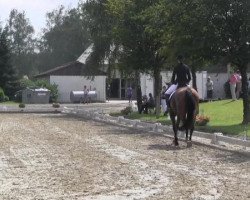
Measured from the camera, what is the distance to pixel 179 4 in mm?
23078

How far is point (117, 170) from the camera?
12250mm

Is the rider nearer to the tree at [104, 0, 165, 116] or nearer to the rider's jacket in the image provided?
the rider's jacket

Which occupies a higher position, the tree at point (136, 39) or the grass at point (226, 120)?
the tree at point (136, 39)

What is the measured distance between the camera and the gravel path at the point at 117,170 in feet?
31.9

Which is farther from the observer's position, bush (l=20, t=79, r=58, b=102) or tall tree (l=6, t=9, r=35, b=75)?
tall tree (l=6, t=9, r=35, b=75)

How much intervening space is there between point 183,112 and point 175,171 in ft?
17.1

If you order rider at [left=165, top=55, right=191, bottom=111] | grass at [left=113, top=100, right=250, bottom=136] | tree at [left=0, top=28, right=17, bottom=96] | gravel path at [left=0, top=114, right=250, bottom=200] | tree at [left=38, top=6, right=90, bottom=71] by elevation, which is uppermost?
tree at [left=38, top=6, right=90, bottom=71]

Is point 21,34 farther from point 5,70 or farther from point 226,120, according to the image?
point 226,120

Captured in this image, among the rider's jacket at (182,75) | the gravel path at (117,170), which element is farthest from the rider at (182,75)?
the gravel path at (117,170)

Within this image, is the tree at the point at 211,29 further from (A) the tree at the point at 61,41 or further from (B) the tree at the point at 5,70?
(A) the tree at the point at 61,41

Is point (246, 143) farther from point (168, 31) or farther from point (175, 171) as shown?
point (168, 31)

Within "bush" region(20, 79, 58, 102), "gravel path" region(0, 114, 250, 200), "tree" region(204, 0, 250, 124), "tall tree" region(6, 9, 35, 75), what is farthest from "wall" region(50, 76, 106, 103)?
"tall tree" region(6, 9, 35, 75)

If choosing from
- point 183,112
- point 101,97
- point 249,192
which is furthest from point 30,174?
point 101,97

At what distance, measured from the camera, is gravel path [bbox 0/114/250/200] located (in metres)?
9.73
